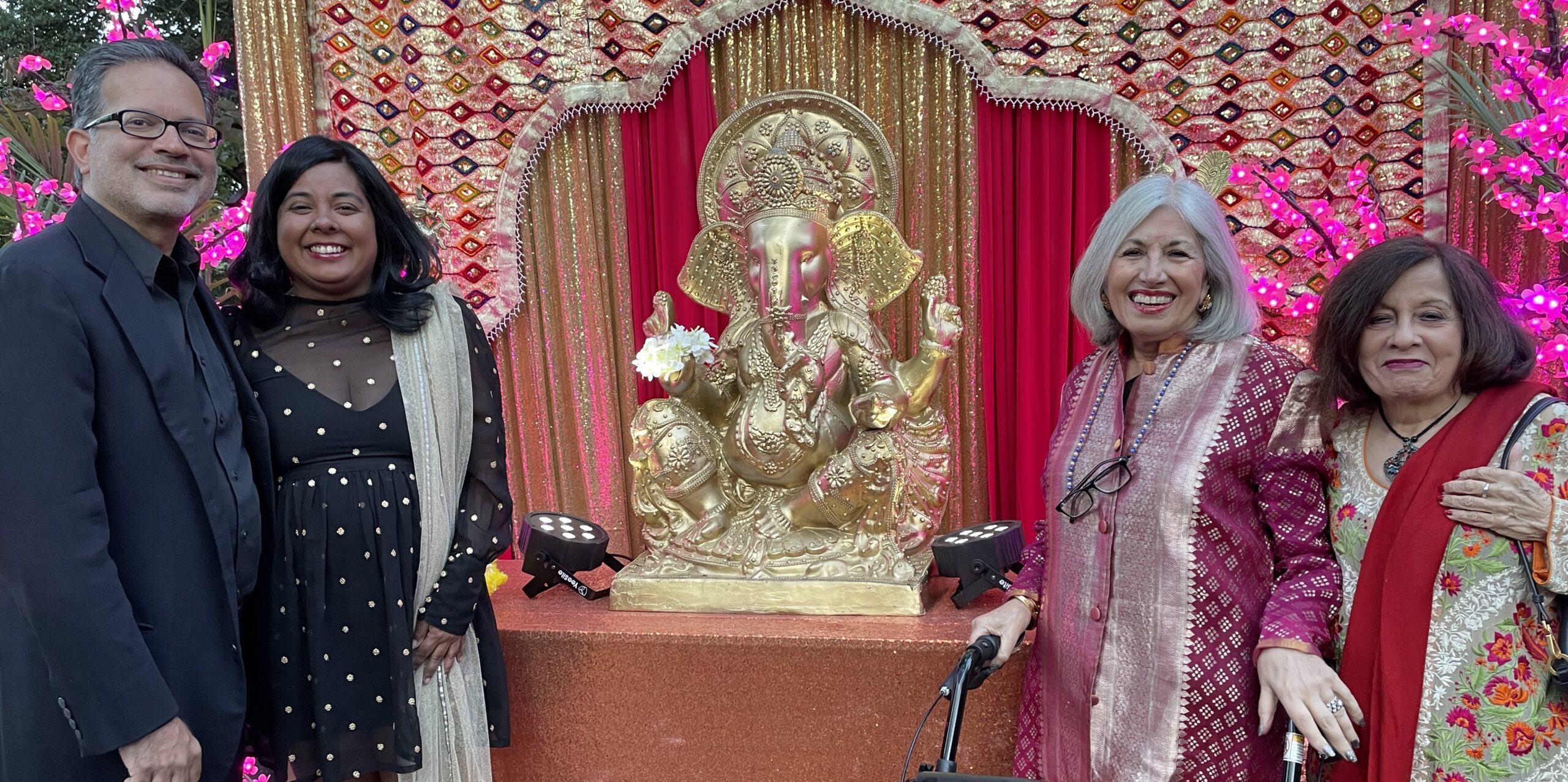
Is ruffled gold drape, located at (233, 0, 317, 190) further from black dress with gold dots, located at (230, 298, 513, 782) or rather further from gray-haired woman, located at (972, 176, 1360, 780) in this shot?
gray-haired woman, located at (972, 176, 1360, 780)

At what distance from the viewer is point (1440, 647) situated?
1287 millimetres

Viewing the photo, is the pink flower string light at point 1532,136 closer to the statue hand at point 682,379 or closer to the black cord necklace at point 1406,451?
the black cord necklace at point 1406,451

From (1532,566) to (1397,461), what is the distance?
219 millimetres

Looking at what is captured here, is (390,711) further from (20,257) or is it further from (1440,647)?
(1440,647)

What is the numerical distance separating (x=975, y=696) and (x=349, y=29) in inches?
134

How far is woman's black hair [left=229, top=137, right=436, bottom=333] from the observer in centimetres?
174

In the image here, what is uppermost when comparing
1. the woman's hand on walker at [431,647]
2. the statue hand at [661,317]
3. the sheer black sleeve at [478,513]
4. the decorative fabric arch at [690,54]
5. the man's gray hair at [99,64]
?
the decorative fabric arch at [690,54]

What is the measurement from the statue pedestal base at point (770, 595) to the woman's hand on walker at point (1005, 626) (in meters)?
0.62

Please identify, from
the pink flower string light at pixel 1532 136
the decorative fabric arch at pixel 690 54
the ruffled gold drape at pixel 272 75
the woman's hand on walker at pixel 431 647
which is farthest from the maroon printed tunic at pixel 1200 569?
the ruffled gold drape at pixel 272 75

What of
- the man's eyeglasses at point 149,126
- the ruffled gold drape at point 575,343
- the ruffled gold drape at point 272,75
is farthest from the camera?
the ruffled gold drape at point 575,343

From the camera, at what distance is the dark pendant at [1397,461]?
1.39 metres

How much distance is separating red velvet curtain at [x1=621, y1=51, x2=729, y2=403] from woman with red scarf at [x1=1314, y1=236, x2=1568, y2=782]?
8.36 ft

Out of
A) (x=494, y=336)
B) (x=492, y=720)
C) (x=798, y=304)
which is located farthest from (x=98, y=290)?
(x=494, y=336)

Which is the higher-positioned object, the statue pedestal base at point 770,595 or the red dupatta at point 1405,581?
the red dupatta at point 1405,581
